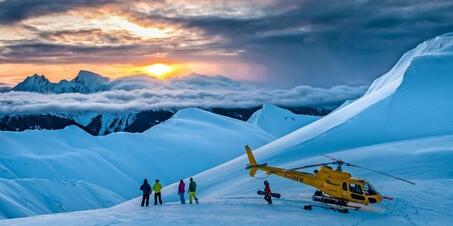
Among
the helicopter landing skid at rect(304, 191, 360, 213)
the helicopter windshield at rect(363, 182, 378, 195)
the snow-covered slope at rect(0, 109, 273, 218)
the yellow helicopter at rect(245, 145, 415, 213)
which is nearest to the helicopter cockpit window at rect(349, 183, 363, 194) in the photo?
the yellow helicopter at rect(245, 145, 415, 213)

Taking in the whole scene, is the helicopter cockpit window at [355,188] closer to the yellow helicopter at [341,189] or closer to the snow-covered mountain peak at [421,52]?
the yellow helicopter at [341,189]

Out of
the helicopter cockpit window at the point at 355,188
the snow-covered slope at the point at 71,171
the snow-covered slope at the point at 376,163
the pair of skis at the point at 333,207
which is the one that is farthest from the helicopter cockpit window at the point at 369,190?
the snow-covered slope at the point at 71,171

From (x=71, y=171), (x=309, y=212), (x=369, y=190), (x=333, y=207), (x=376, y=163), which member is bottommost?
(x=309, y=212)

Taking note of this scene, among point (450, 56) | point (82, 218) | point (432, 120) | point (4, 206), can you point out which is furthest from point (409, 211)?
point (4, 206)

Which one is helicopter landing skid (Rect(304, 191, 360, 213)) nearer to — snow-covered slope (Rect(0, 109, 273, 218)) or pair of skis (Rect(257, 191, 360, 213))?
pair of skis (Rect(257, 191, 360, 213))

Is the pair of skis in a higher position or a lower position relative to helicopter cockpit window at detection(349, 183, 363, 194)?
lower

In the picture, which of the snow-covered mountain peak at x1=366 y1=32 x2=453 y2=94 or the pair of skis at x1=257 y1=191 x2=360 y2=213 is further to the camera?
the snow-covered mountain peak at x1=366 y1=32 x2=453 y2=94

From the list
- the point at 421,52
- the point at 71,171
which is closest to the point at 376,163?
Answer: the point at 421,52

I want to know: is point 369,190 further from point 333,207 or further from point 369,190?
A: point 333,207
